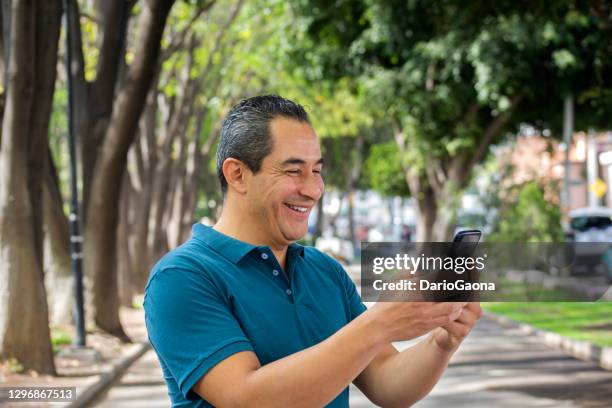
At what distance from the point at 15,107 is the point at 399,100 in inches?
732

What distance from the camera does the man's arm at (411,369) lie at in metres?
2.73

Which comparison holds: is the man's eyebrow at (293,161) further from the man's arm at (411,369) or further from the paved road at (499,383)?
the paved road at (499,383)

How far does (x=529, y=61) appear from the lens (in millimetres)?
27828

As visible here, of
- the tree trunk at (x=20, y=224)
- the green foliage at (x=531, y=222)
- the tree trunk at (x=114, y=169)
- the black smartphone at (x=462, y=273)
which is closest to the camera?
the black smartphone at (x=462, y=273)

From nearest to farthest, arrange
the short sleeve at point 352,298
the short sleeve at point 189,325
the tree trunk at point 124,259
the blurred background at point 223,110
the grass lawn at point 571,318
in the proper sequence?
1. the short sleeve at point 189,325
2. the short sleeve at point 352,298
3. the blurred background at point 223,110
4. the grass lawn at point 571,318
5. the tree trunk at point 124,259

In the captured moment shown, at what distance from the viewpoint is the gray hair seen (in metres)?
2.86

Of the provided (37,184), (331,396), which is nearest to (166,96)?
(37,184)

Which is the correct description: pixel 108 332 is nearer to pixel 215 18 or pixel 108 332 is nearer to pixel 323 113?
pixel 215 18

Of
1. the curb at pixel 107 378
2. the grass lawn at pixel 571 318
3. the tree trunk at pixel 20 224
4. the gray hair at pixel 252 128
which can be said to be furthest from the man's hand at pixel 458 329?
the grass lawn at pixel 571 318

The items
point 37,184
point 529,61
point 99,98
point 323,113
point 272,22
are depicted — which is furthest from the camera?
point 323,113

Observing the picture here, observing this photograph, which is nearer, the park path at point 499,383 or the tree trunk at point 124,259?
the park path at point 499,383

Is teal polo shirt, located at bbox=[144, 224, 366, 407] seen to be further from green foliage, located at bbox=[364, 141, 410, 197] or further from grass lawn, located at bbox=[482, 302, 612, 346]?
green foliage, located at bbox=[364, 141, 410, 197]

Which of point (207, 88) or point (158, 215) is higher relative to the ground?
point (207, 88)

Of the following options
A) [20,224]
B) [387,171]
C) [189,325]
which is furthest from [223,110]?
[189,325]
